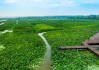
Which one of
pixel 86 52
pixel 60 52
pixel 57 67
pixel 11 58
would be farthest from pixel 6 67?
pixel 86 52

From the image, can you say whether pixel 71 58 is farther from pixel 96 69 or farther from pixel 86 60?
pixel 96 69

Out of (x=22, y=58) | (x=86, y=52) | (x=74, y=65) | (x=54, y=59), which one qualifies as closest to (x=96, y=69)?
(x=74, y=65)

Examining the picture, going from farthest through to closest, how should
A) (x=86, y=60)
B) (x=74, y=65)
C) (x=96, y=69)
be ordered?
(x=86, y=60) → (x=74, y=65) → (x=96, y=69)

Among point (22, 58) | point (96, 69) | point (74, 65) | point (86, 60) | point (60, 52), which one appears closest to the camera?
point (96, 69)

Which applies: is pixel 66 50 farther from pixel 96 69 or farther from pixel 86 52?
pixel 96 69

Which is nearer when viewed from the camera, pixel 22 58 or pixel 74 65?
pixel 74 65

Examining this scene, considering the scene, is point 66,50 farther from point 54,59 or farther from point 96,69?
point 96,69

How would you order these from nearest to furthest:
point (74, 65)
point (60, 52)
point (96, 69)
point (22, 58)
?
point (96, 69) < point (74, 65) < point (22, 58) < point (60, 52)

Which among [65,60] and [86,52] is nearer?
[65,60]

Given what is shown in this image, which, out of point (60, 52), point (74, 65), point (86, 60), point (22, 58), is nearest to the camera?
point (74, 65)
